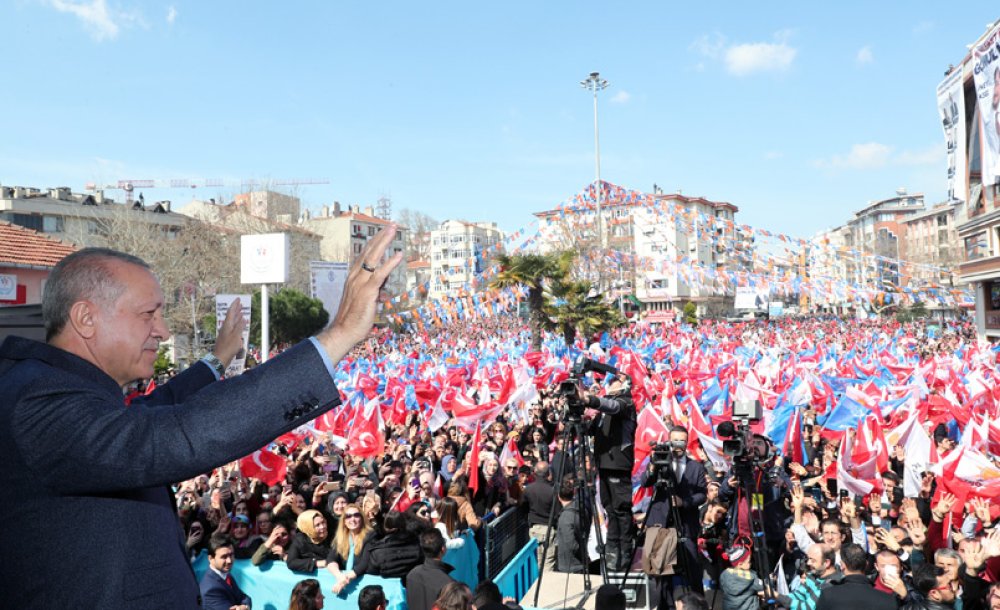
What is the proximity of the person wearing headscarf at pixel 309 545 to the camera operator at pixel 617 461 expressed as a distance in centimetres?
267

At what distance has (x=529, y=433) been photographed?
42.2 ft

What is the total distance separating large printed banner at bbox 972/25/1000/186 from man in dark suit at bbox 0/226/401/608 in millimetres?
33419

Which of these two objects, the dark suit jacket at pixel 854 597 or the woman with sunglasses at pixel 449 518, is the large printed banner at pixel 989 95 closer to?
the dark suit jacket at pixel 854 597

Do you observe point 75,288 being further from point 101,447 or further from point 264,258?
point 264,258

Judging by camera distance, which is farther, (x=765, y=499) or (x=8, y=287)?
(x=8, y=287)

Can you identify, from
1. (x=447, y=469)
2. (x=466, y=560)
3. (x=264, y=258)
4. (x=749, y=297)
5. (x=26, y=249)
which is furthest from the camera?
(x=749, y=297)

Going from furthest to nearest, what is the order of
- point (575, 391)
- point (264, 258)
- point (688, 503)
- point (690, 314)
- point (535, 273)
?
point (690, 314), point (535, 273), point (264, 258), point (688, 503), point (575, 391)

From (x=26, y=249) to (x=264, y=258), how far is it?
6.95m

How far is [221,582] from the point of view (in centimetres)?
569

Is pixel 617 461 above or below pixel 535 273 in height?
below

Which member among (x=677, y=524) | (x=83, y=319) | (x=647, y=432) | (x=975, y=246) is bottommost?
(x=677, y=524)

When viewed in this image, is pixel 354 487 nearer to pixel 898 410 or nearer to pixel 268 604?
pixel 268 604

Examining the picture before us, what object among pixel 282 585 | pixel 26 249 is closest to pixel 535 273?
pixel 26 249

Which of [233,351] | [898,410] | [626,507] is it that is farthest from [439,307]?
[233,351]
